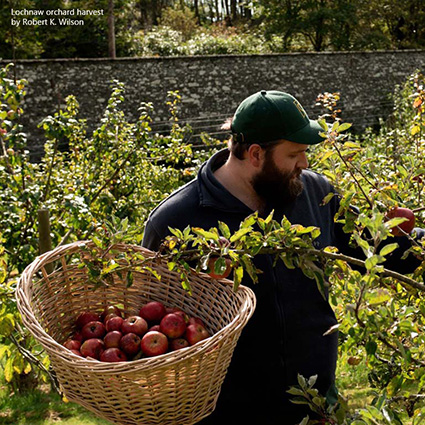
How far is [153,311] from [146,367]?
493 mm

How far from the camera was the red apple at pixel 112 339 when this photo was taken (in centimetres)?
184

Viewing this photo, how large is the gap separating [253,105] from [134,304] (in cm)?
82

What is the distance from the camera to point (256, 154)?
223cm

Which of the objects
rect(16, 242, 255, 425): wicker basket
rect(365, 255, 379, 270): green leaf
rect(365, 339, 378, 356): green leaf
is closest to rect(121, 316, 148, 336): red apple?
rect(16, 242, 255, 425): wicker basket

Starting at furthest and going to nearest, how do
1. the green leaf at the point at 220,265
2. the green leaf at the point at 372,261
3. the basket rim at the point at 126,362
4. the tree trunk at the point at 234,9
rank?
the tree trunk at the point at 234,9 < the basket rim at the point at 126,362 < the green leaf at the point at 220,265 < the green leaf at the point at 372,261

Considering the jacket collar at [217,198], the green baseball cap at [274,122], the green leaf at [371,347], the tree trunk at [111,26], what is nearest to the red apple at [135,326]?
the jacket collar at [217,198]

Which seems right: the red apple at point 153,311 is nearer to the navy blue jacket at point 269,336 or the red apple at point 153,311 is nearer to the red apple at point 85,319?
the red apple at point 85,319

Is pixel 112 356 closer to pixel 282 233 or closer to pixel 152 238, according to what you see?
pixel 152 238

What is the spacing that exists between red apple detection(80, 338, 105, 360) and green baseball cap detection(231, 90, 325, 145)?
0.88 meters

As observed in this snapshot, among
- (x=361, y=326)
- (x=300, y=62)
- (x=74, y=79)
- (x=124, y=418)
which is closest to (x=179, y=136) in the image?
(x=124, y=418)

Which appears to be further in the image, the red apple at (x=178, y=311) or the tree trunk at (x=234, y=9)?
the tree trunk at (x=234, y=9)

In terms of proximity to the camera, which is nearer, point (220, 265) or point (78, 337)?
point (220, 265)

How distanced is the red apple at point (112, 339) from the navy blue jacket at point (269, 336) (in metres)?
0.45

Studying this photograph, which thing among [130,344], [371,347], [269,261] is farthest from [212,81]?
[371,347]
